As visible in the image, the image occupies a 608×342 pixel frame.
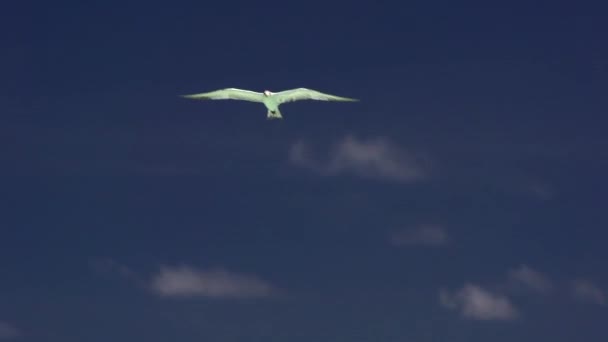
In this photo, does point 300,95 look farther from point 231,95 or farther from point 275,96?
point 231,95

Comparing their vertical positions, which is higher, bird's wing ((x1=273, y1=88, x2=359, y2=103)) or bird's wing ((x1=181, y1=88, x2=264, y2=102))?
bird's wing ((x1=181, y1=88, x2=264, y2=102))

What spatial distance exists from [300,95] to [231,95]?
10.8m

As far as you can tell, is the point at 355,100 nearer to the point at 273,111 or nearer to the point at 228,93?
the point at 273,111

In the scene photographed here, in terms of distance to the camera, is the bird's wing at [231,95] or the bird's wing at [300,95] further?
the bird's wing at [231,95]

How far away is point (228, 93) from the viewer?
387 feet

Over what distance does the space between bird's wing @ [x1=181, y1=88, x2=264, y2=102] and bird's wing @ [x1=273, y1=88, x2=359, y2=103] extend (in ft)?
9.90

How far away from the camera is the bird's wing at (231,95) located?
116 m

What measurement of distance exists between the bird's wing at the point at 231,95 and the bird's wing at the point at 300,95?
3.02m

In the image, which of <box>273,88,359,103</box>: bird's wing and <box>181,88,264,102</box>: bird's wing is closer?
<box>273,88,359,103</box>: bird's wing

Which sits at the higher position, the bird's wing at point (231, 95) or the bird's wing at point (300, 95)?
the bird's wing at point (231, 95)

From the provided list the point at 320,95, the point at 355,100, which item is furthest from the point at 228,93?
the point at 355,100

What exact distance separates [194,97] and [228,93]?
502 cm

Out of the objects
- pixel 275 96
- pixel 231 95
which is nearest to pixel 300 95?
pixel 275 96

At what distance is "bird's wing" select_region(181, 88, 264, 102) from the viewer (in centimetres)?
11631
